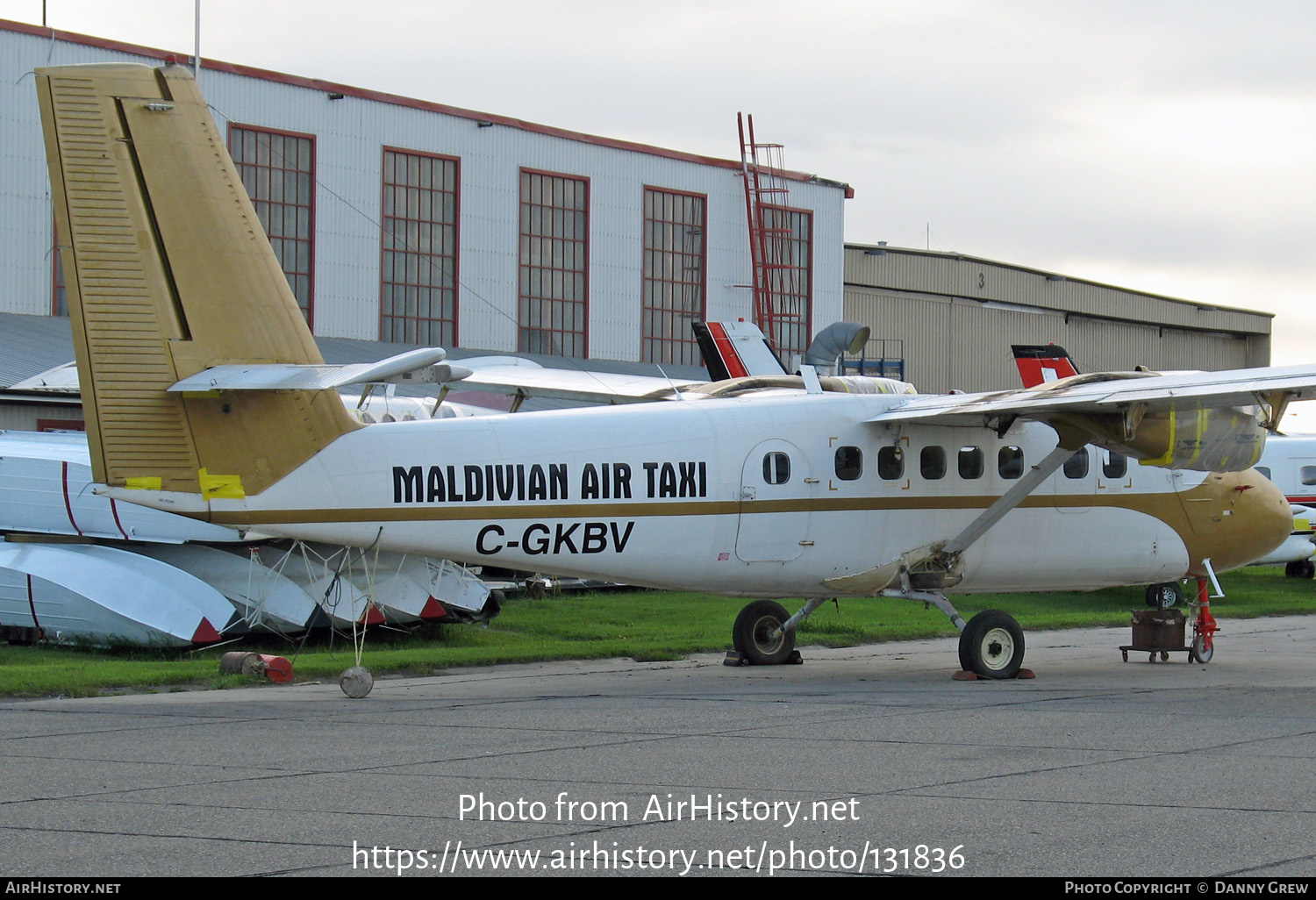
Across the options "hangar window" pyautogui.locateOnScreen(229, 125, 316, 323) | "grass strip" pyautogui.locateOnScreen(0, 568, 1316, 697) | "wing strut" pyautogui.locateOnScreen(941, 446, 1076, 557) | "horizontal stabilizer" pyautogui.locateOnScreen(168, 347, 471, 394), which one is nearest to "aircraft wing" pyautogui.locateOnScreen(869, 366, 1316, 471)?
"wing strut" pyautogui.locateOnScreen(941, 446, 1076, 557)

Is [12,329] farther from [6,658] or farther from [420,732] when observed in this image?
[420,732]

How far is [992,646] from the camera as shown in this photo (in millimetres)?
15859

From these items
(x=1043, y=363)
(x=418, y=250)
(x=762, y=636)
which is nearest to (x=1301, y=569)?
(x=1043, y=363)

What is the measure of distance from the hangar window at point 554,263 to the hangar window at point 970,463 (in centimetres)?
2534

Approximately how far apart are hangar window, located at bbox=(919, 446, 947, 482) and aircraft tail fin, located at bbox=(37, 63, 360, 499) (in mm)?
6622

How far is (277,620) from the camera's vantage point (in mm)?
19000

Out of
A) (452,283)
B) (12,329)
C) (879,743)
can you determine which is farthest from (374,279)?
(879,743)

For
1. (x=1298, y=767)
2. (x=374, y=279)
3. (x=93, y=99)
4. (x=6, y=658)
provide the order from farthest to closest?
(x=374, y=279), (x=6, y=658), (x=93, y=99), (x=1298, y=767)

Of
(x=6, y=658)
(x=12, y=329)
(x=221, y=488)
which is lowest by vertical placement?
(x=6, y=658)

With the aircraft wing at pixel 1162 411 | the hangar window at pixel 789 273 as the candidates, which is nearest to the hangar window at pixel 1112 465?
the aircraft wing at pixel 1162 411

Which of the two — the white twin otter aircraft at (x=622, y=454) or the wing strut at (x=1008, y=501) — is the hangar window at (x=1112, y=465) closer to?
the white twin otter aircraft at (x=622, y=454)

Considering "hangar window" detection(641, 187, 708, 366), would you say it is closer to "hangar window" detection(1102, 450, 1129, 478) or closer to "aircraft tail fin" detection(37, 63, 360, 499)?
"hangar window" detection(1102, 450, 1129, 478)

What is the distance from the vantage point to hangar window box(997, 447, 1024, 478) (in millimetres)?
16656

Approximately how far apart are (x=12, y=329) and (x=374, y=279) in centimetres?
959
